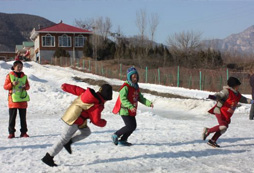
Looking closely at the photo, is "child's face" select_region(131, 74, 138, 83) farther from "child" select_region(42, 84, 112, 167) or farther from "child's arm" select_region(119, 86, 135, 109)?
"child" select_region(42, 84, 112, 167)

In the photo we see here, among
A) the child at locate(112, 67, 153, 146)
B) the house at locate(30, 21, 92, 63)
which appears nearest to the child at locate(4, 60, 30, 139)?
the child at locate(112, 67, 153, 146)

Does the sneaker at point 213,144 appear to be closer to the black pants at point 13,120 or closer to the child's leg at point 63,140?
the child's leg at point 63,140

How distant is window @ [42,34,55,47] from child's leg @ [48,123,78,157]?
2104 inches

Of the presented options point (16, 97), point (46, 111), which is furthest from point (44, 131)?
point (46, 111)

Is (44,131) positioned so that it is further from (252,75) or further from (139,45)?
(139,45)

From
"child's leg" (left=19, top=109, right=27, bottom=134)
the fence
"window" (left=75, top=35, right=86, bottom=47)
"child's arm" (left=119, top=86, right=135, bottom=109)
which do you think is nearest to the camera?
"child's arm" (left=119, top=86, right=135, bottom=109)

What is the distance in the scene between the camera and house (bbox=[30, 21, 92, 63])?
5656cm

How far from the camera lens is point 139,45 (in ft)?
176

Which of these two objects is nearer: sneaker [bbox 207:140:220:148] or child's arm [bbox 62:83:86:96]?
child's arm [bbox 62:83:86:96]

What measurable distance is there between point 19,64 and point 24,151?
2299 millimetres

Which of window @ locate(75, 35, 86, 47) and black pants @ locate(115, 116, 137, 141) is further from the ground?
window @ locate(75, 35, 86, 47)

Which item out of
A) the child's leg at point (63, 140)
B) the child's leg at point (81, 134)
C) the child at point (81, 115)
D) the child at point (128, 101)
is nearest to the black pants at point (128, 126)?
the child at point (128, 101)

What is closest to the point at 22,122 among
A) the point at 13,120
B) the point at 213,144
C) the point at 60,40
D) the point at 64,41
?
the point at 13,120

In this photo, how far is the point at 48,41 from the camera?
57094 millimetres
